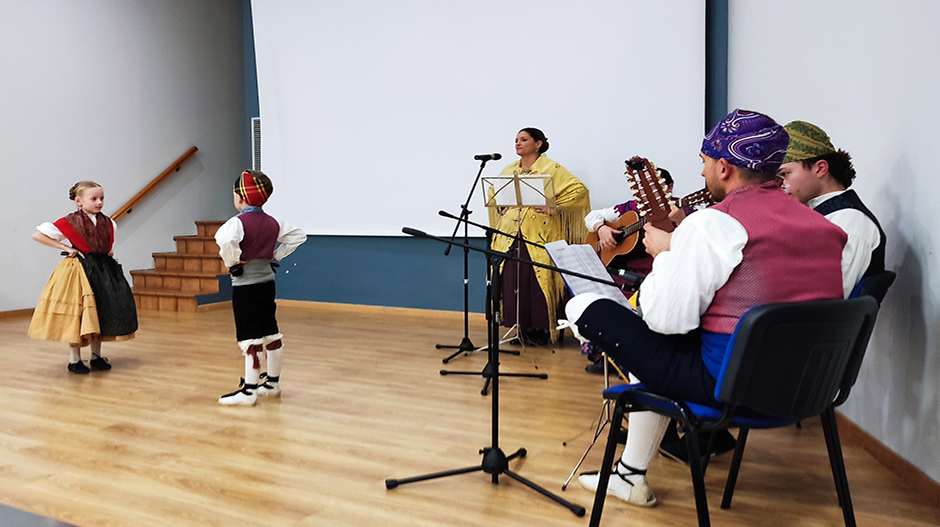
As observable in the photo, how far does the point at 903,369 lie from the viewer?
7.72 feet

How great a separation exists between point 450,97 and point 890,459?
456cm

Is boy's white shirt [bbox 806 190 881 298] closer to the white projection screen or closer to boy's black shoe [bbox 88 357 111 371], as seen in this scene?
the white projection screen

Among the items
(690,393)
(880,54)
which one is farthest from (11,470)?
(880,54)

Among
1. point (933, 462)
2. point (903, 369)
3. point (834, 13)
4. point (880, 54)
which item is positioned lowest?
point (933, 462)

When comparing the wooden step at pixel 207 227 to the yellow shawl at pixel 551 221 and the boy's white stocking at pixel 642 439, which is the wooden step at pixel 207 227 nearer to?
the yellow shawl at pixel 551 221

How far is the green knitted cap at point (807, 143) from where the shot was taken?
2.43m

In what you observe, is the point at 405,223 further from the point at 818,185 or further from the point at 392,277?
the point at 818,185

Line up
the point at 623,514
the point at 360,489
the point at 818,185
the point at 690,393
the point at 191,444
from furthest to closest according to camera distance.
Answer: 1. the point at 191,444
2. the point at 818,185
3. the point at 360,489
4. the point at 623,514
5. the point at 690,393

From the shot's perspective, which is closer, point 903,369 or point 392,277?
point 903,369

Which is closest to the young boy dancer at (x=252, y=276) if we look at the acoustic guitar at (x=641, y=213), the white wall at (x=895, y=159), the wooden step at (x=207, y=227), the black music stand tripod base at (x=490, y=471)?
the black music stand tripod base at (x=490, y=471)

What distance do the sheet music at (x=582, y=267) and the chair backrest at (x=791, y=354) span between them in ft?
1.82

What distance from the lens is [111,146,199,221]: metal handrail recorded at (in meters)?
7.23

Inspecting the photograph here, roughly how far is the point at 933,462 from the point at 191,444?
265 centimetres

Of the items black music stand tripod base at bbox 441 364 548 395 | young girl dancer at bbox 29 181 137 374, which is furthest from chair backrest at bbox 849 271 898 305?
young girl dancer at bbox 29 181 137 374
